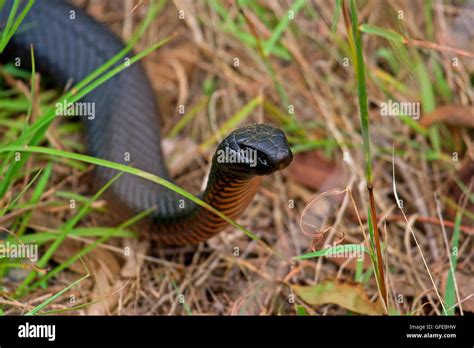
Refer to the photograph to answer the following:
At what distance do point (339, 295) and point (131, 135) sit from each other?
1770 mm

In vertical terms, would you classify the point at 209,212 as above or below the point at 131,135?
below

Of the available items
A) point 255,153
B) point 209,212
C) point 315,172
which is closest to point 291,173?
point 315,172

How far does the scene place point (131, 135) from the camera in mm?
4883

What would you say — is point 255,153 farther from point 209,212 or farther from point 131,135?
point 131,135

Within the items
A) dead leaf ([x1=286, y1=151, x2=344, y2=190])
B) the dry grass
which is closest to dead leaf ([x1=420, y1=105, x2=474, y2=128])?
Answer: the dry grass

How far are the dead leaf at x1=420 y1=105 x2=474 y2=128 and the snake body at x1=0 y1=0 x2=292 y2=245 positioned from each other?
1.78 meters

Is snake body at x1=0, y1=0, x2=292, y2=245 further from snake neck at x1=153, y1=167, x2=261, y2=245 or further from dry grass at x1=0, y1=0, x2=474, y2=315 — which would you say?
dry grass at x1=0, y1=0, x2=474, y2=315

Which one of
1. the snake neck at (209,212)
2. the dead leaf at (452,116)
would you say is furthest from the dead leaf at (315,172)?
the snake neck at (209,212)

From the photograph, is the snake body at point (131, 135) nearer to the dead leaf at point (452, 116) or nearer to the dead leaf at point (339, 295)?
the dead leaf at point (339, 295)

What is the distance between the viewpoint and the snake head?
11.3 feet

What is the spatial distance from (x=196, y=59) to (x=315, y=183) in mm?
1421

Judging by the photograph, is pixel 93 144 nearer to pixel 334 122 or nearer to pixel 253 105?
pixel 253 105

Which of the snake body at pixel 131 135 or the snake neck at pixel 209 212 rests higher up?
the snake body at pixel 131 135

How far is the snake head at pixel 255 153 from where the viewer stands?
136 inches
